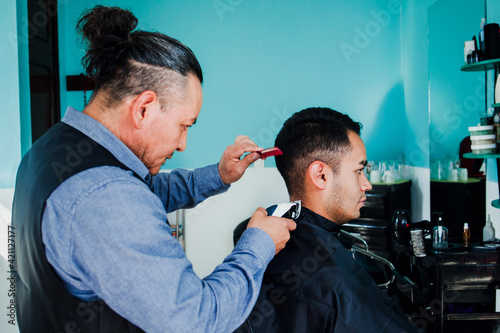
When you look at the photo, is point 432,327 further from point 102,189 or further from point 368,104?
point 368,104

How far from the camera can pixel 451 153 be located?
3.19m

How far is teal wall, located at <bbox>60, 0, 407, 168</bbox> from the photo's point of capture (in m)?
4.61

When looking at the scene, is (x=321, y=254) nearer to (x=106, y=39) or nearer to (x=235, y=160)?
(x=235, y=160)

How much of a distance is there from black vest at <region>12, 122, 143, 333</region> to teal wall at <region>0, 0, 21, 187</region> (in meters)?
2.21

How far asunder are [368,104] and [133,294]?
4248mm

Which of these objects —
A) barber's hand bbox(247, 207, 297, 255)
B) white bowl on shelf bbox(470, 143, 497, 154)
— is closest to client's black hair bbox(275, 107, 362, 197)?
barber's hand bbox(247, 207, 297, 255)

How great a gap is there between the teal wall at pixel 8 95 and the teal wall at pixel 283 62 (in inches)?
75.6

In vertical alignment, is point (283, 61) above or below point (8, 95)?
above

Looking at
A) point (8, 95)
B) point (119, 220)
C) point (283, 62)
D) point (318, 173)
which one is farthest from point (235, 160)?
point (283, 62)

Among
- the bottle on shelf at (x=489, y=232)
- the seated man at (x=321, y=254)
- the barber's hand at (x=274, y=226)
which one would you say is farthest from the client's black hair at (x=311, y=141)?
the bottle on shelf at (x=489, y=232)

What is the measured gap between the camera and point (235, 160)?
5.64ft

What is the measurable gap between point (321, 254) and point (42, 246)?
858 millimetres

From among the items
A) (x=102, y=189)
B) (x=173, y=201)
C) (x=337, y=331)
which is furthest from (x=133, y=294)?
(x=173, y=201)

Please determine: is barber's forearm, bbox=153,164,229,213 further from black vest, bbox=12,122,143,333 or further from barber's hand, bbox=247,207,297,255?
black vest, bbox=12,122,143,333
